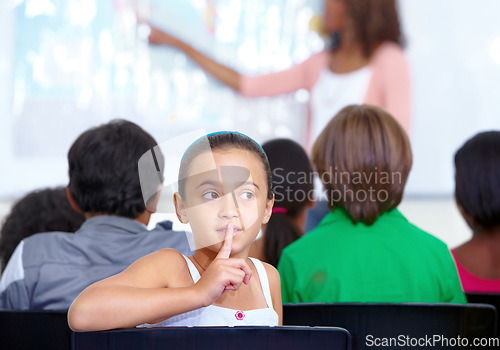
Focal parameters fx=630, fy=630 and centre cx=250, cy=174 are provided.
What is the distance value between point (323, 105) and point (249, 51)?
42 centimetres

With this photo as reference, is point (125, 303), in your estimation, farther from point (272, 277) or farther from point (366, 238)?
point (366, 238)

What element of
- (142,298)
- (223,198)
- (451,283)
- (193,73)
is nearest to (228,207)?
(223,198)

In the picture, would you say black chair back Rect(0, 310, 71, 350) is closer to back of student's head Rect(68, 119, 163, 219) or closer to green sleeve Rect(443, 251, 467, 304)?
back of student's head Rect(68, 119, 163, 219)

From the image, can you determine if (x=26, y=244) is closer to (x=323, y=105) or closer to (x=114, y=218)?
(x=114, y=218)

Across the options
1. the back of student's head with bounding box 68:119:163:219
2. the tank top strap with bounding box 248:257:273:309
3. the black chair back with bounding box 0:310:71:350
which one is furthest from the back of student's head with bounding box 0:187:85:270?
the tank top strap with bounding box 248:257:273:309

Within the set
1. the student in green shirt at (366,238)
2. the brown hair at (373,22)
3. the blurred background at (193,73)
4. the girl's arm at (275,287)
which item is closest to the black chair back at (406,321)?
the girl's arm at (275,287)

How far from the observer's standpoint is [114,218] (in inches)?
46.1

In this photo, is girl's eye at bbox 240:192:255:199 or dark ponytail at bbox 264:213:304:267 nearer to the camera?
girl's eye at bbox 240:192:255:199

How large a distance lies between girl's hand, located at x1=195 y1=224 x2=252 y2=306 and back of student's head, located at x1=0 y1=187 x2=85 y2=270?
2.85 ft

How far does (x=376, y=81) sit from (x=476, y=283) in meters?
1.50

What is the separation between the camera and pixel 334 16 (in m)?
2.83

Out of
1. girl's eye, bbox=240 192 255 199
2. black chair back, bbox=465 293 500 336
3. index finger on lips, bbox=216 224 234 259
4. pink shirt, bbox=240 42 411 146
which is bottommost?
black chair back, bbox=465 293 500 336

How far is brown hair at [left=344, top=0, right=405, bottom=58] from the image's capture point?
2805 millimetres

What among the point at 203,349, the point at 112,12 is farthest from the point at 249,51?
the point at 203,349
